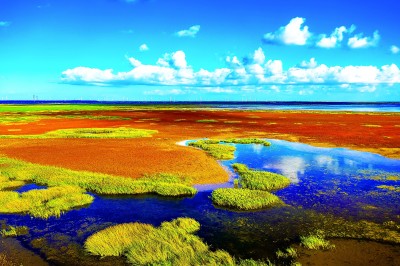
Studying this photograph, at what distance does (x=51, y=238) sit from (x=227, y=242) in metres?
6.14

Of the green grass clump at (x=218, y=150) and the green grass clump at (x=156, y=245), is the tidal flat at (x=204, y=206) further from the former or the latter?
the green grass clump at (x=218, y=150)

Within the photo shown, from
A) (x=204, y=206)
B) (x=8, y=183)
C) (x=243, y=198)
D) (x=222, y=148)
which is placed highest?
(x=222, y=148)

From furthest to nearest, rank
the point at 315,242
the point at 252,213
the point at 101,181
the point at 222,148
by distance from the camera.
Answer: the point at 222,148, the point at 101,181, the point at 252,213, the point at 315,242

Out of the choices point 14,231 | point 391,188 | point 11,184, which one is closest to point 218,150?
point 391,188

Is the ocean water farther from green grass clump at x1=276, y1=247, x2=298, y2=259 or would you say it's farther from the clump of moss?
the clump of moss

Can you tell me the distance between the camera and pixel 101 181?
1948cm

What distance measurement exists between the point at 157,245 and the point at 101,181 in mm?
→ 9423

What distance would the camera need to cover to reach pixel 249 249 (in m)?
11.2

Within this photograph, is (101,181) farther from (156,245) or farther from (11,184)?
(156,245)

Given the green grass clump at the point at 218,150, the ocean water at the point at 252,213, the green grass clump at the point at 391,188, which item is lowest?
the ocean water at the point at 252,213

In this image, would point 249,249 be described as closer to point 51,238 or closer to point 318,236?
point 318,236

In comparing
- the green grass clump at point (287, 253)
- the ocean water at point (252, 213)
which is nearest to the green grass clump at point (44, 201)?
the ocean water at point (252, 213)

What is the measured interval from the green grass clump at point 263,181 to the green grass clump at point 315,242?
6606 millimetres

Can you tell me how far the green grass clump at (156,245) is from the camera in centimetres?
1026
